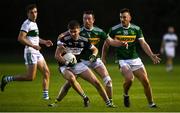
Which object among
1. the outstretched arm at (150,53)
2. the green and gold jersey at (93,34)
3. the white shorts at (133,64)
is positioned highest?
the green and gold jersey at (93,34)

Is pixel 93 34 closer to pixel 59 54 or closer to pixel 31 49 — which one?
pixel 59 54

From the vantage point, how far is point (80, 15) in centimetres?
5400

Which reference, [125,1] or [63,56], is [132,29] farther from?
[125,1]

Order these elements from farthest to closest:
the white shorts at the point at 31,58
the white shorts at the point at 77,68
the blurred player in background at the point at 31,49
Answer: the white shorts at the point at 31,58
the blurred player in background at the point at 31,49
the white shorts at the point at 77,68

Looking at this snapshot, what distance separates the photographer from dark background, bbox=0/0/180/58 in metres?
54.1

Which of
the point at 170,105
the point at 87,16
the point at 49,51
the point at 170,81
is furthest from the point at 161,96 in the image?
the point at 49,51

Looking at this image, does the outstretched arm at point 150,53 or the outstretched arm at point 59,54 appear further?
the outstretched arm at point 150,53

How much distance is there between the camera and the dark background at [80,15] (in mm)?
54125

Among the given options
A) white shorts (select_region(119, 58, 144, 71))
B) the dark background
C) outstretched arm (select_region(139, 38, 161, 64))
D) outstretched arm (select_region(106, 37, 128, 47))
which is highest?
outstretched arm (select_region(106, 37, 128, 47))

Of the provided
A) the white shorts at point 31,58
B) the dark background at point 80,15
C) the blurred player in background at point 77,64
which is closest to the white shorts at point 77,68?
the blurred player in background at point 77,64

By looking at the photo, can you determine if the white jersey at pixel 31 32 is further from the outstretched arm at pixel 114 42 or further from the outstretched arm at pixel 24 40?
the outstretched arm at pixel 114 42

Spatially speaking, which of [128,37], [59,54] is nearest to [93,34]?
[128,37]

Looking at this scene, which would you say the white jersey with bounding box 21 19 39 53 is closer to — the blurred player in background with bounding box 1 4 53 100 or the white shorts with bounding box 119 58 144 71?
the blurred player in background with bounding box 1 4 53 100

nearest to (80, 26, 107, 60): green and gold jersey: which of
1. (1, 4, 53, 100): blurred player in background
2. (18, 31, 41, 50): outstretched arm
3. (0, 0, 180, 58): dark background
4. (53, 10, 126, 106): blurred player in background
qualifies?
(53, 10, 126, 106): blurred player in background
